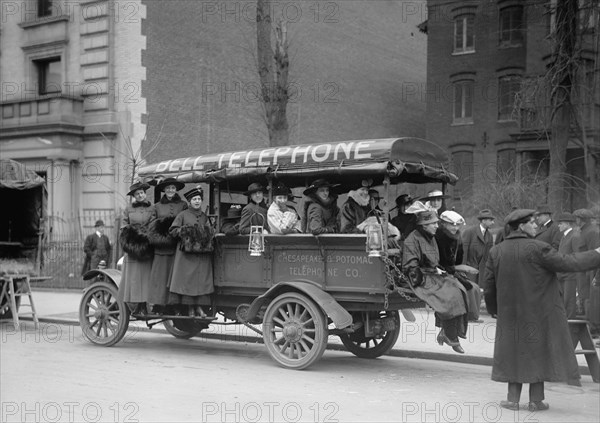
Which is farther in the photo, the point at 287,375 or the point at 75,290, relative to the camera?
the point at 75,290

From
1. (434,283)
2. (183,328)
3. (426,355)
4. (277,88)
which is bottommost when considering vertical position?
(426,355)

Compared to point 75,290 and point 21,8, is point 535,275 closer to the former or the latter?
point 75,290

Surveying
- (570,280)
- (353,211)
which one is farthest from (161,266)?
(570,280)

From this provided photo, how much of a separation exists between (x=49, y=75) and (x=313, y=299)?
63.0 feet

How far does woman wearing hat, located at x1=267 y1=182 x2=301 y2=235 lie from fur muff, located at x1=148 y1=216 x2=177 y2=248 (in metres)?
→ 1.52

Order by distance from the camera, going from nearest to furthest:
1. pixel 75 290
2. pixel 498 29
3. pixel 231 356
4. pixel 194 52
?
pixel 231 356, pixel 75 290, pixel 194 52, pixel 498 29

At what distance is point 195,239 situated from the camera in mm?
10438

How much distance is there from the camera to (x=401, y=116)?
40.3 meters

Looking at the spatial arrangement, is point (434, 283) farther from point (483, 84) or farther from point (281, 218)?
point (483, 84)

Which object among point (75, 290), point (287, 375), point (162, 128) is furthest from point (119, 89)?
point (287, 375)

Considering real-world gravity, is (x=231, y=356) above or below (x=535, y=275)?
below

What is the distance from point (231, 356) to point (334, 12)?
1020 inches

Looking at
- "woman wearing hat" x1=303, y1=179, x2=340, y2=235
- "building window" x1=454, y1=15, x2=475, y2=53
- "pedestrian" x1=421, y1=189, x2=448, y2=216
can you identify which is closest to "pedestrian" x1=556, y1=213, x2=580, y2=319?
"pedestrian" x1=421, y1=189, x2=448, y2=216

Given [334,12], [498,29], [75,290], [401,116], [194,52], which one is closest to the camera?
[75,290]
